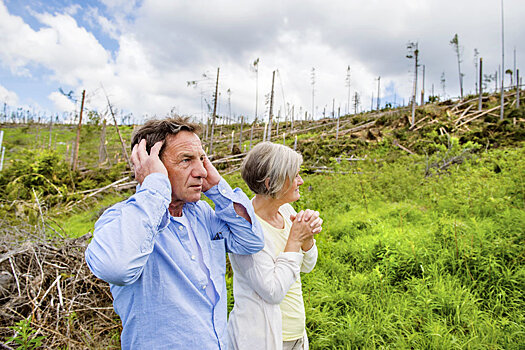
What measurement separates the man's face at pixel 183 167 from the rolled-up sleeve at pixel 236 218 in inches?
4.4

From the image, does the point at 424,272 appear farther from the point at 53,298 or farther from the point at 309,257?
the point at 53,298

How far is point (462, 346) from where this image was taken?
2480 mm

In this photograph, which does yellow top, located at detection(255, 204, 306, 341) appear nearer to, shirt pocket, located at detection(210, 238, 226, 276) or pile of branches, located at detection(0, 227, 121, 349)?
shirt pocket, located at detection(210, 238, 226, 276)

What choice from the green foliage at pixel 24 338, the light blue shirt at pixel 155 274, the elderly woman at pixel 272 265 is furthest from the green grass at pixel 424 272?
the light blue shirt at pixel 155 274

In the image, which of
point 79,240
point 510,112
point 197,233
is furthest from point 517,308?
point 510,112

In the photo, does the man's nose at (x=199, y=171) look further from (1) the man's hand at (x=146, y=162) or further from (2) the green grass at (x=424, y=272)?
(2) the green grass at (x=424, y=272)

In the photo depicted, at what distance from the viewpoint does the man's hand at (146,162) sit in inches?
44.9

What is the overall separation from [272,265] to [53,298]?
2.92m

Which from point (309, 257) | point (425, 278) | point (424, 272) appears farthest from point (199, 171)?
point (424, 272)

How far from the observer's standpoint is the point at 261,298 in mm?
1488

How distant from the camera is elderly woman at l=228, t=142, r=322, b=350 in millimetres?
1441

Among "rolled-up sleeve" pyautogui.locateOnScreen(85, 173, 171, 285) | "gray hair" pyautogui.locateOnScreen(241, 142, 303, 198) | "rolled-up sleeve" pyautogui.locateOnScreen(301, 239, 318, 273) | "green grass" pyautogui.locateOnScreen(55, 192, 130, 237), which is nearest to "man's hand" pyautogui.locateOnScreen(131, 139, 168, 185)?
"rolled-up sleeve" pyautogui.locateOnScreen(85, 173, 171, 285)

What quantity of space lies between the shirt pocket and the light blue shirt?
1 cm

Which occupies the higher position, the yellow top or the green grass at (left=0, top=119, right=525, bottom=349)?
the yellow top
